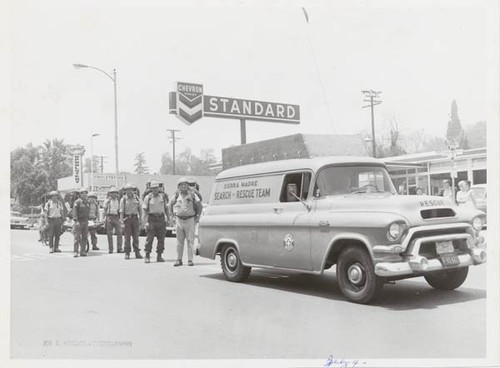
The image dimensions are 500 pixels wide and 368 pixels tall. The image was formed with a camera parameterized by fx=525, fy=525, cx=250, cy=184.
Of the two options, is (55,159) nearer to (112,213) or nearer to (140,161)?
(140,161)

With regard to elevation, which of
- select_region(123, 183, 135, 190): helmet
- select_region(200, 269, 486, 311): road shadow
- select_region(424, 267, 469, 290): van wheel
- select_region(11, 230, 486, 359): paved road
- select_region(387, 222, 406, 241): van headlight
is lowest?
select_region(11, 230, 486, 359): paved road

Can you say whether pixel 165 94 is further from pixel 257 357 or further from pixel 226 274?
pixel 257 357

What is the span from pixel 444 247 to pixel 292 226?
1.91m

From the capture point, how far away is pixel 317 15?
689 centimetres

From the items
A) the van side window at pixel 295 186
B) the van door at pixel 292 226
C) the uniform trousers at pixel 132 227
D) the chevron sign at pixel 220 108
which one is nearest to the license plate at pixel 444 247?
the van door at pixel 292 226

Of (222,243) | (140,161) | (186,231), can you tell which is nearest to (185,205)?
(186,231)

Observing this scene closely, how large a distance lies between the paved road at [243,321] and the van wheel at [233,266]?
165 mm

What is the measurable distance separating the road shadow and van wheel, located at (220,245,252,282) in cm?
14

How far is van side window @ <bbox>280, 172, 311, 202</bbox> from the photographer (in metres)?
7.11

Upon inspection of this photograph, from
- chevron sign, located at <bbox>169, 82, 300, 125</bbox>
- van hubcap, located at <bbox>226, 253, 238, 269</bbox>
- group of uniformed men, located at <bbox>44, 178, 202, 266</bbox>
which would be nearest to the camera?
van hubcap, located at <bbox>226, 253, 238, 269</bbox>

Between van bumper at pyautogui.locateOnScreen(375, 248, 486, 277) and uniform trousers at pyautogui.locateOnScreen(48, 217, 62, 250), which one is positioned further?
uniform trousers at pyautogui.locateOnScreen(48, 217, 62, 250)

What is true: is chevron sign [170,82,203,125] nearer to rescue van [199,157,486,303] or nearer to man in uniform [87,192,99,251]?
rescue van [199,157,486,303]

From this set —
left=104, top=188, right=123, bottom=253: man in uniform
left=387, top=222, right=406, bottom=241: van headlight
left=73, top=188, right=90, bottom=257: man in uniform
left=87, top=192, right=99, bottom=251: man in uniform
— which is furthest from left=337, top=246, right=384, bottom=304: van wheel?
left=87, top=192, right=99, bottom=251: man in uniform

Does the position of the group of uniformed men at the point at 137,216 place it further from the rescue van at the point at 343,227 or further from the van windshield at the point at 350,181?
the van windshield at the point at 350,181
